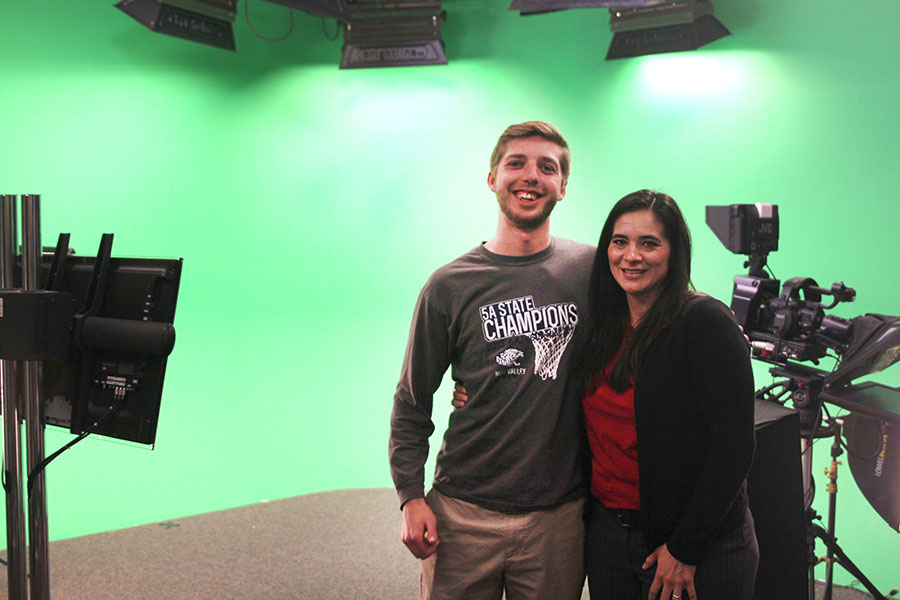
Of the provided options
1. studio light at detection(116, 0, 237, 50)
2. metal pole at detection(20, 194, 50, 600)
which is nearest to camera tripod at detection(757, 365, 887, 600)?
metal pole at detection(20, 194, 50, 600)

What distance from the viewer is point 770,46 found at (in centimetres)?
384

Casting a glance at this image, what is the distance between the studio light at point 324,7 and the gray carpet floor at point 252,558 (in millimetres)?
2595

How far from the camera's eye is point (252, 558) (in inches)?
137

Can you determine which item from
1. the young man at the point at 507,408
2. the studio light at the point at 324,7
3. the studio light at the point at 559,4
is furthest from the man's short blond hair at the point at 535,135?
the studio light at the point at 324,7

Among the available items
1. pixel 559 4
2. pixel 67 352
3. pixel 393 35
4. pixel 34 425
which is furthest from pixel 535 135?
pixel 393 35

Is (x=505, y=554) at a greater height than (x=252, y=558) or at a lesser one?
greater

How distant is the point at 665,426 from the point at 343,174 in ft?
11.2

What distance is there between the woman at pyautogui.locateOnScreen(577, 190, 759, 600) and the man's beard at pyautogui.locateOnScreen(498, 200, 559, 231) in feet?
0.61

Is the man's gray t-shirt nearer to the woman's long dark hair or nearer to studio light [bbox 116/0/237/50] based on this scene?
the woman's long dark hair

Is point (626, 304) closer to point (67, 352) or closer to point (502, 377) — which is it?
point (502, 377)

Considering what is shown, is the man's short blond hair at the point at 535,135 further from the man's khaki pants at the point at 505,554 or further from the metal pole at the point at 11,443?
the metal pole at the point at 11,443

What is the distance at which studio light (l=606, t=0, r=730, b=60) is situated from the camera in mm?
3842

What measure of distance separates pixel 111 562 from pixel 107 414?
229 centimetres

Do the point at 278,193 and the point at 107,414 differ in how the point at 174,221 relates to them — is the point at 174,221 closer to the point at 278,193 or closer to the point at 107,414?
the point at 278,193
